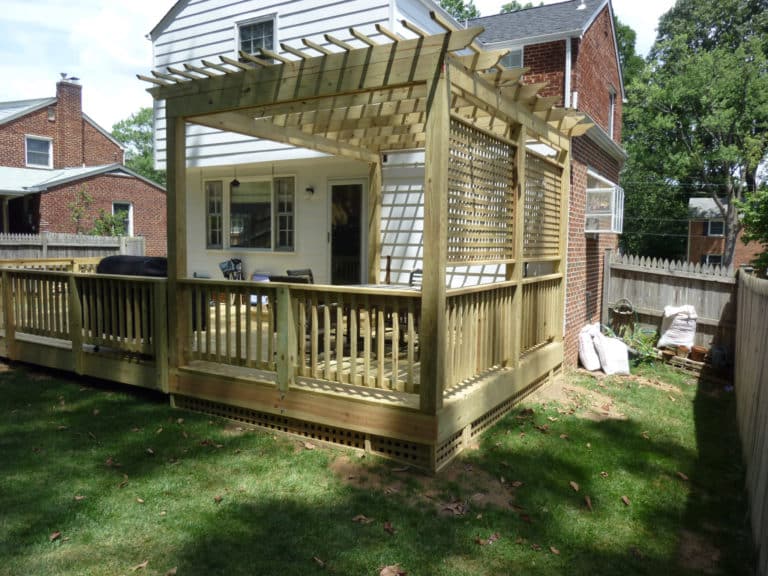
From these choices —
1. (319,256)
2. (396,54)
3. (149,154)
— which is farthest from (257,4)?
(149,154)

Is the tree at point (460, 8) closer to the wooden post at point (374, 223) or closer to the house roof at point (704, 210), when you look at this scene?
the house roof at point (704, 210)

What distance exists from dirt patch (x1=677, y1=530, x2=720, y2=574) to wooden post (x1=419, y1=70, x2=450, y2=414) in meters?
1.79

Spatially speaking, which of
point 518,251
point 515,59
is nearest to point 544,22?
point 515,59

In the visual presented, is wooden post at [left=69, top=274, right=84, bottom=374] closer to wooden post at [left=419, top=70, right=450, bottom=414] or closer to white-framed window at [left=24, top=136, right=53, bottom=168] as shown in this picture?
wooden post at [left=419, top=70, right=450, bottom=414]

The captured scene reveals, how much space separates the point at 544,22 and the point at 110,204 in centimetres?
1895

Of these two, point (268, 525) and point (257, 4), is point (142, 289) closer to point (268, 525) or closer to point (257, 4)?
point (268, 525)

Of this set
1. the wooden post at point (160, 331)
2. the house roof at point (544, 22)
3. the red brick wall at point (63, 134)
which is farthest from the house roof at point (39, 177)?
the wooden post at point (160, 331)

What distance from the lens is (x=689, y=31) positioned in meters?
33.7

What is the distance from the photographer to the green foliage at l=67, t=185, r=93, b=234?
71.9ft

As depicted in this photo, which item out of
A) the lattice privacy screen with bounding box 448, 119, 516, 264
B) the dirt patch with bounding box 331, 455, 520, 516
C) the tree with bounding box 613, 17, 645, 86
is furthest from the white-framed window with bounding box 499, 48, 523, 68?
the tree with bounding box 613, 17, 645, 86

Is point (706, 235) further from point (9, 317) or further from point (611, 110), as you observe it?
point (9, 317)

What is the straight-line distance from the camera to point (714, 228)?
34312 millimetres

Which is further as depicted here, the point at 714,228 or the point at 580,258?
the point at 714,228

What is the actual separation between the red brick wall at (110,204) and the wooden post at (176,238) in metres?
18.7
